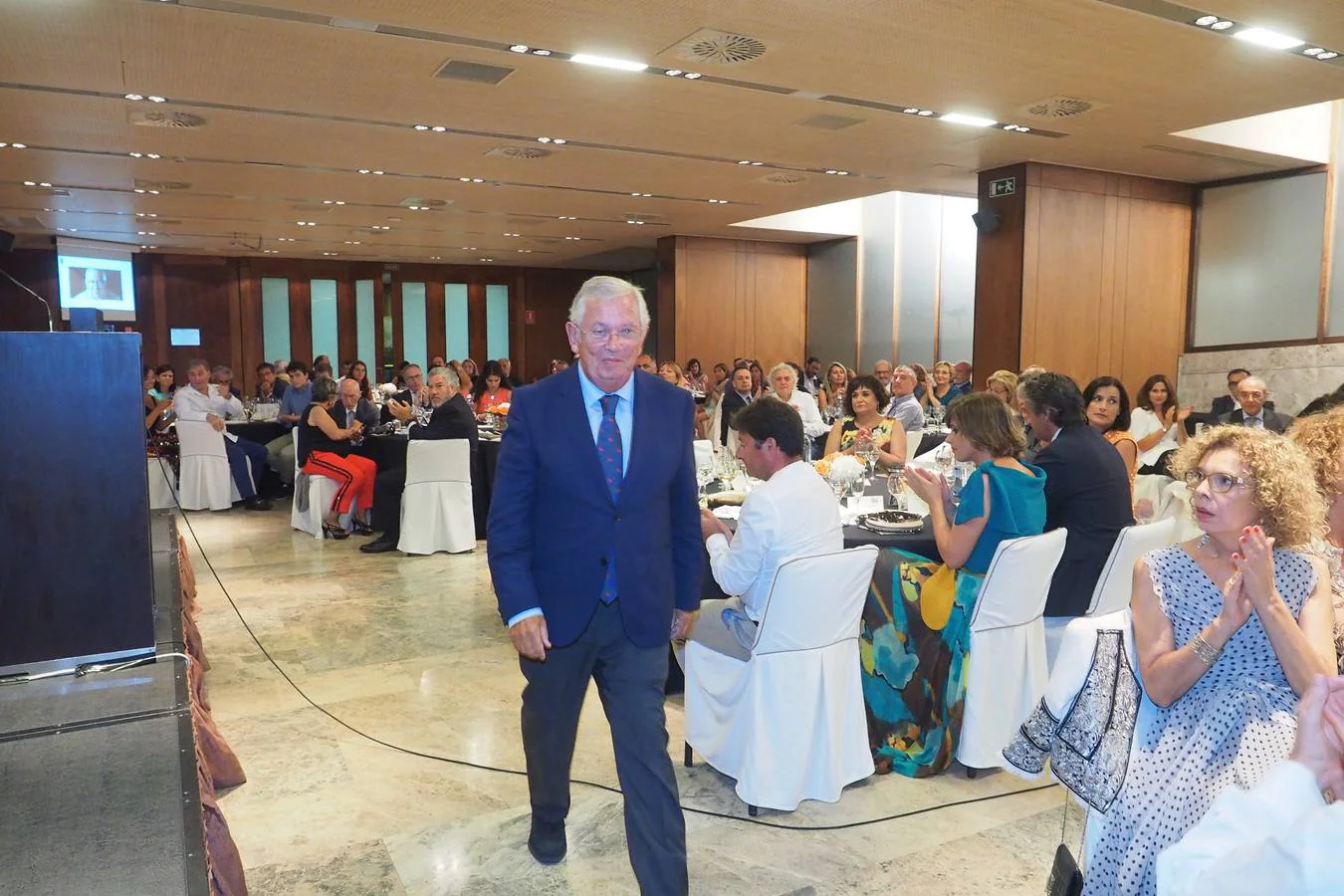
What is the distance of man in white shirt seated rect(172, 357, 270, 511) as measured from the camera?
9.20 meters

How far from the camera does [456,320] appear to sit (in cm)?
2142

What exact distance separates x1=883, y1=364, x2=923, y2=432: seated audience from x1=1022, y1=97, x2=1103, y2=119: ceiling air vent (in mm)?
2492

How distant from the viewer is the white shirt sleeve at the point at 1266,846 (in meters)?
1.02

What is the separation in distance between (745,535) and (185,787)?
6.01 ft

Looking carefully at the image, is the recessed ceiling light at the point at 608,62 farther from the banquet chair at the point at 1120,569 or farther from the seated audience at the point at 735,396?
the banquet chair at the point at 1120,569

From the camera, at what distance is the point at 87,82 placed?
6.83 meters

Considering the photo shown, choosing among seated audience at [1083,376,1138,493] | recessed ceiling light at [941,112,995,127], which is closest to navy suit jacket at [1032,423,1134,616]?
seated audience at [1083,376,1138,493]

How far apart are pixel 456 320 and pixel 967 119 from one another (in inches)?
595

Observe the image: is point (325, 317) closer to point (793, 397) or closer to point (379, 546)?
point (379, 546)

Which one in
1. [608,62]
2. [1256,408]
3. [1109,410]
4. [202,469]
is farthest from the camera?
[202,469]

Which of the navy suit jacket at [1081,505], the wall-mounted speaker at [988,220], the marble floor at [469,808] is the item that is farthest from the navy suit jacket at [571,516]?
the wall-mounted speaker at [988,220]

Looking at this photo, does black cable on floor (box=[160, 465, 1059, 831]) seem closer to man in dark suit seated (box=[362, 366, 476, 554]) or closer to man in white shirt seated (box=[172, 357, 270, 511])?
man in dark suit seated (box=[362, 366, 476, 554])

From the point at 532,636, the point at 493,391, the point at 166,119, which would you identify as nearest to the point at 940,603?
the point at 532,636

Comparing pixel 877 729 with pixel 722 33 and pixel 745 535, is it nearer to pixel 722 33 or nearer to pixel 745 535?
pixel 745 535
